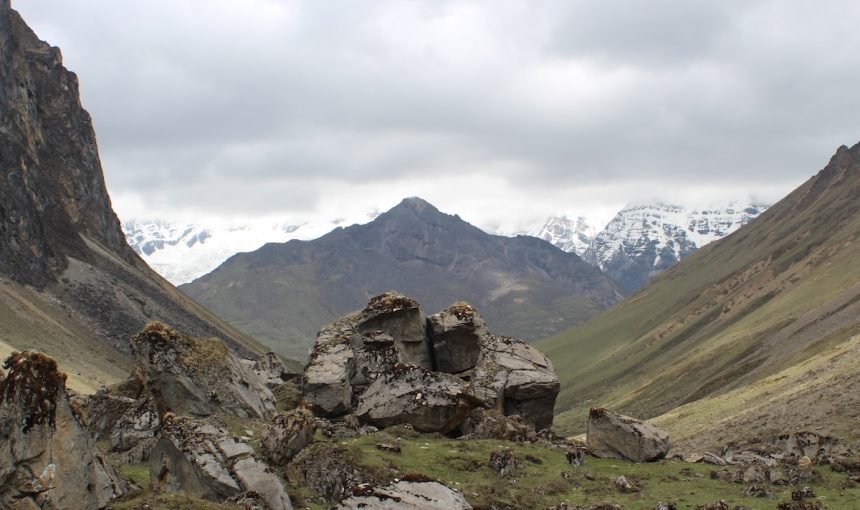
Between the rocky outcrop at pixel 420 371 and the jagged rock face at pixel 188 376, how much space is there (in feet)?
23.1

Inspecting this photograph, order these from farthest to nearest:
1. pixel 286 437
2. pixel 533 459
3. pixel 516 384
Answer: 1. pixel 516 384
2. pixel 533 459
3. pixel 286 437

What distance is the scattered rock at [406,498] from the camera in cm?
2491

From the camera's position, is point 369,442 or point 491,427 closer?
point 369,442

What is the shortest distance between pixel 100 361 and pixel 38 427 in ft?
478

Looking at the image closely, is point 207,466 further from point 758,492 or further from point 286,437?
point 758,492

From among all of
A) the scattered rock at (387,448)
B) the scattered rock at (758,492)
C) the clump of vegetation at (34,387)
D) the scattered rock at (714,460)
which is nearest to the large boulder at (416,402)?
the scattered rock at (387,448)

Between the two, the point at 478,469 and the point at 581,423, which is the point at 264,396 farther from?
the point at 581,423

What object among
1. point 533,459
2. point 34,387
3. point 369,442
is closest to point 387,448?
point 369,442

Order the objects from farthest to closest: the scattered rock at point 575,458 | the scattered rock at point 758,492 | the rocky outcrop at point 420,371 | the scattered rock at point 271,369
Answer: the scattered rock at point 271,369 < the rocky outcrop at point 420,371 < the scattered rock at point 575,458 < the scattered rock at point 758,492

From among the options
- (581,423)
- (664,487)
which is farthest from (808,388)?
(581,423)

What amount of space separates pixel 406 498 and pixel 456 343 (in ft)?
107

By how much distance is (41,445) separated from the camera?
24453 mm

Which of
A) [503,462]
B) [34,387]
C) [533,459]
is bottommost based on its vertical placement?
[503,462]

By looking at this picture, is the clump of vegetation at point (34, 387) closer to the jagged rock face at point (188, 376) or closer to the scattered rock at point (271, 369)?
the jagged rock face at point (188, 376)
